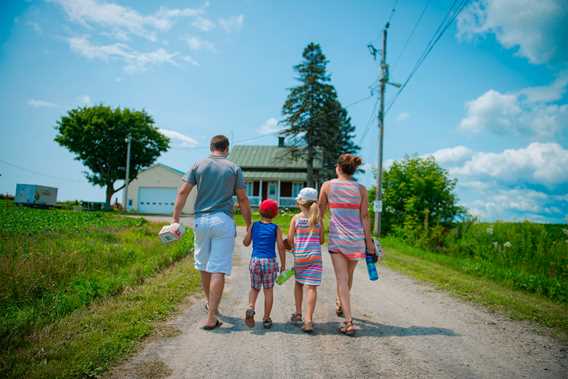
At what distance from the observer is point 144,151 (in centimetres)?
4441

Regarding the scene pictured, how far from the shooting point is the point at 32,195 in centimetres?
3788

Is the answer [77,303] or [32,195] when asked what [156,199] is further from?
[77,303]

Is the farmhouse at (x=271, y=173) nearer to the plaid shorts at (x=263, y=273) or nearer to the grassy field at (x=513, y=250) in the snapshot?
the grassy field at (x=513, y=250)

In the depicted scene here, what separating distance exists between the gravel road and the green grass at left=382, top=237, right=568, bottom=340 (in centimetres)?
40

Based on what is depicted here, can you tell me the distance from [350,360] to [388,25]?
694 inches

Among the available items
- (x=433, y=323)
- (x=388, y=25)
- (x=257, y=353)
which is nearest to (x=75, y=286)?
(x=257, y=353)

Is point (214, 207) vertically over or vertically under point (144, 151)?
under

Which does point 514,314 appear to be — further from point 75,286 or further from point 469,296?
point 75,286

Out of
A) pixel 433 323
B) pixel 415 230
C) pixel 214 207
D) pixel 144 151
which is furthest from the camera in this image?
pixel 144 151

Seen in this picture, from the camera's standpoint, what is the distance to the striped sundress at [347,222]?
169 inches

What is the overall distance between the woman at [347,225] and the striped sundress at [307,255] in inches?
7.8

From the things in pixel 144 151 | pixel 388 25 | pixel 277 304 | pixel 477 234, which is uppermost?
pixel 388 25

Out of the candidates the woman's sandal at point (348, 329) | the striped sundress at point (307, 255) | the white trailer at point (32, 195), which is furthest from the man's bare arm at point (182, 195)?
the white trailer at point (32, 195)

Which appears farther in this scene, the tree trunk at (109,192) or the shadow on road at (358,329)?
the tree trunk at (109,192)
